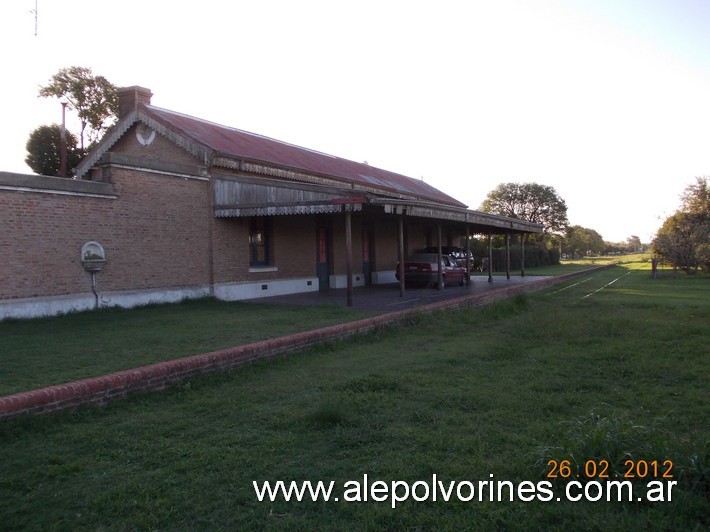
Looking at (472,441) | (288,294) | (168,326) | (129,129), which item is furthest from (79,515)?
(129,129)

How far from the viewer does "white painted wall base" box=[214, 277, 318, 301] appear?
1532cm

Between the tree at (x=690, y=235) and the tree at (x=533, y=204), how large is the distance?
3713 cm

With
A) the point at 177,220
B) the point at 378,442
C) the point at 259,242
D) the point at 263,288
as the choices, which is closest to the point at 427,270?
the point at 263,288

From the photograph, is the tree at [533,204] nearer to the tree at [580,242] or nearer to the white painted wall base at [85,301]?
the tree at [580,242]

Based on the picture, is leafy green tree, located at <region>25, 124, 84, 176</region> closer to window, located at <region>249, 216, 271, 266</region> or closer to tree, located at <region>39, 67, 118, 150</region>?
tree, located at <region>39, 67, 118, 150</region>

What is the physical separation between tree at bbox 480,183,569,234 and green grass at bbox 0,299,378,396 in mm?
62463

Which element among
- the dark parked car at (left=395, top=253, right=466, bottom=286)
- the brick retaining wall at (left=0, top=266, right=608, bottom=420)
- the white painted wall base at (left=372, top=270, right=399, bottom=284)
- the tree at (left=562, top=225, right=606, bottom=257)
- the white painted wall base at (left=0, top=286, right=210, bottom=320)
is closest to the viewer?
the brick retaining wall at (left=0, top=266, right=608, bottom=420)

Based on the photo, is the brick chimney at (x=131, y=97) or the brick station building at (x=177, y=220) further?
the brick chimney at (x=131, y=97)

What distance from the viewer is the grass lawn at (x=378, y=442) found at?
3184 mm

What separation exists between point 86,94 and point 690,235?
1530 inches

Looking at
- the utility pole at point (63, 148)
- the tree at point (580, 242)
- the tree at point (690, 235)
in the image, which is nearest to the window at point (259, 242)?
the utility pole at point (63, 148)

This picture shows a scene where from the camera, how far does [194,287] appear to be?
48.0 feet

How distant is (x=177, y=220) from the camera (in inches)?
559

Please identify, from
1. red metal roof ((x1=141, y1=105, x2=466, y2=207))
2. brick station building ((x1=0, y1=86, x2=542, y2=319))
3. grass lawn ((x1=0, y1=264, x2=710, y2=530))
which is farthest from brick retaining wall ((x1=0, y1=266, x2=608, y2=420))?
red metal roof ((x1=141, y1=105, x2=466, y2=207))
